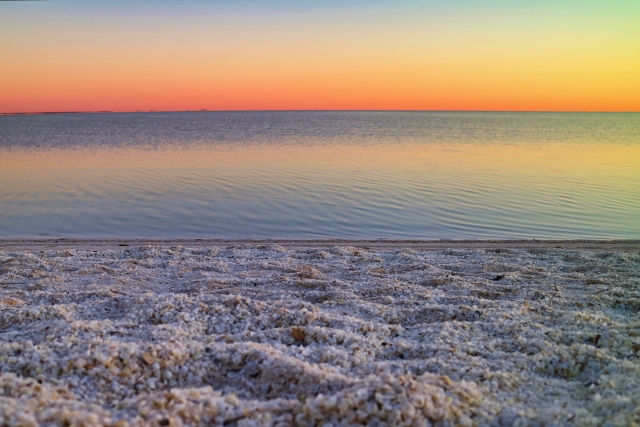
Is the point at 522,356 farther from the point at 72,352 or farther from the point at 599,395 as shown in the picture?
the point at 72,352

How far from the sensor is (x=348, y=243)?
33.4ft

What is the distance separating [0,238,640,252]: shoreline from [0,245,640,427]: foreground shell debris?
7.99 feet

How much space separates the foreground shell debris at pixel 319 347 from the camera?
2803 mm

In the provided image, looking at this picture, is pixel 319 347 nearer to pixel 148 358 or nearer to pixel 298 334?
pixel 298 334

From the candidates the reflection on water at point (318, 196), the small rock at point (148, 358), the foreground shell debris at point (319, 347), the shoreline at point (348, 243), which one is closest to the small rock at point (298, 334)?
the foreground shell debris at point (319, 347)

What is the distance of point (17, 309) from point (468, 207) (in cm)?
1184

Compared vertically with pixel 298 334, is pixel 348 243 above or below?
below

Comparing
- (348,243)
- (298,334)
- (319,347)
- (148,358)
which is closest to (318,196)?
(348,243)

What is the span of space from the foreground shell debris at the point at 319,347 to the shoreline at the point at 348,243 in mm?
2434

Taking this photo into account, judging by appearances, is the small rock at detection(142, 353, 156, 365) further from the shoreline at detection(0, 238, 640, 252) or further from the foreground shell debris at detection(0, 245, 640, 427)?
the shoreline at detection(0, 238, 640, 252)

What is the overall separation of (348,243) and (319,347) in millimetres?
6273

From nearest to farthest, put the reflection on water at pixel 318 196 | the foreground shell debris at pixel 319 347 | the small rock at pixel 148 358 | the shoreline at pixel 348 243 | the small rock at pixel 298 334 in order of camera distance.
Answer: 1. the foreground shell debris at pixel 319 347
2. the small rock at pixel 148 358
3. the small rock at pixel 298 334
4. the shoreline at pixel 348 243
5. the reflection on water at pixel 318 196

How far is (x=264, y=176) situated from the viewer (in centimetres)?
1939

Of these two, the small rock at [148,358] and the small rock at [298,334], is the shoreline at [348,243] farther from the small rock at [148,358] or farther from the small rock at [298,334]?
the small rock at [148,358]
